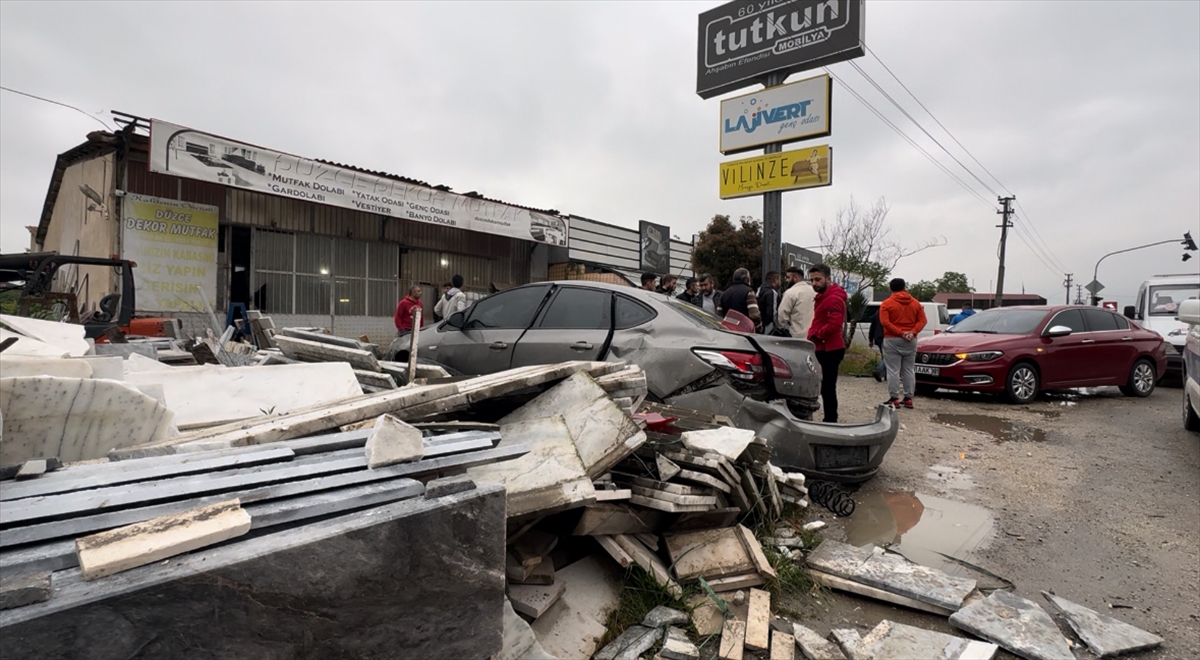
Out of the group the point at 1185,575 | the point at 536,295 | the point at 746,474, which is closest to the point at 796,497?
the point at 746,474

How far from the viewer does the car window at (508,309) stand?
4880 mm

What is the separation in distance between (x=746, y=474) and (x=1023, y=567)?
1.61 metres

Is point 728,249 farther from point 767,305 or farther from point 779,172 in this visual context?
point 767,305

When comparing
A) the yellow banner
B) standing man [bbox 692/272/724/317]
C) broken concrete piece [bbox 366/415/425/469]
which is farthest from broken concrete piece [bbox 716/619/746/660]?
the yellow banner

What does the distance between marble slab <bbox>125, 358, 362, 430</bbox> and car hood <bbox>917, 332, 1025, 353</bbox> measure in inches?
326

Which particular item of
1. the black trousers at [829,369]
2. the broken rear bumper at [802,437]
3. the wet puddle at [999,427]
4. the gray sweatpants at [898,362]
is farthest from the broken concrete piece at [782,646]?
the gray sweatpants at [898,362]

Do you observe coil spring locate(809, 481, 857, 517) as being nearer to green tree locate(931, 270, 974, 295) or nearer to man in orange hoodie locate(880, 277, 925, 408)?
man in orange hoodie locate(880, 277, 925, 408)

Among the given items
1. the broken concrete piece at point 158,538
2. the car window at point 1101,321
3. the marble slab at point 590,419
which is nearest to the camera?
the broken concrete piece at point 158,538

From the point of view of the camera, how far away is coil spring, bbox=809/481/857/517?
12.1ft

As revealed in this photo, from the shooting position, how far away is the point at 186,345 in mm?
6301

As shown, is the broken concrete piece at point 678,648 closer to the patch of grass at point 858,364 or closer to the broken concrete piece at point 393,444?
the broken concrete piece at point 393,444

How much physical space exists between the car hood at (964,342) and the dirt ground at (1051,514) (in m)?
1.50

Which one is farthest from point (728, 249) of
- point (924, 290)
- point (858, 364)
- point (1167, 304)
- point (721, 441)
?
point (924, 290)

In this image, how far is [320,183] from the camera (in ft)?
33.6
